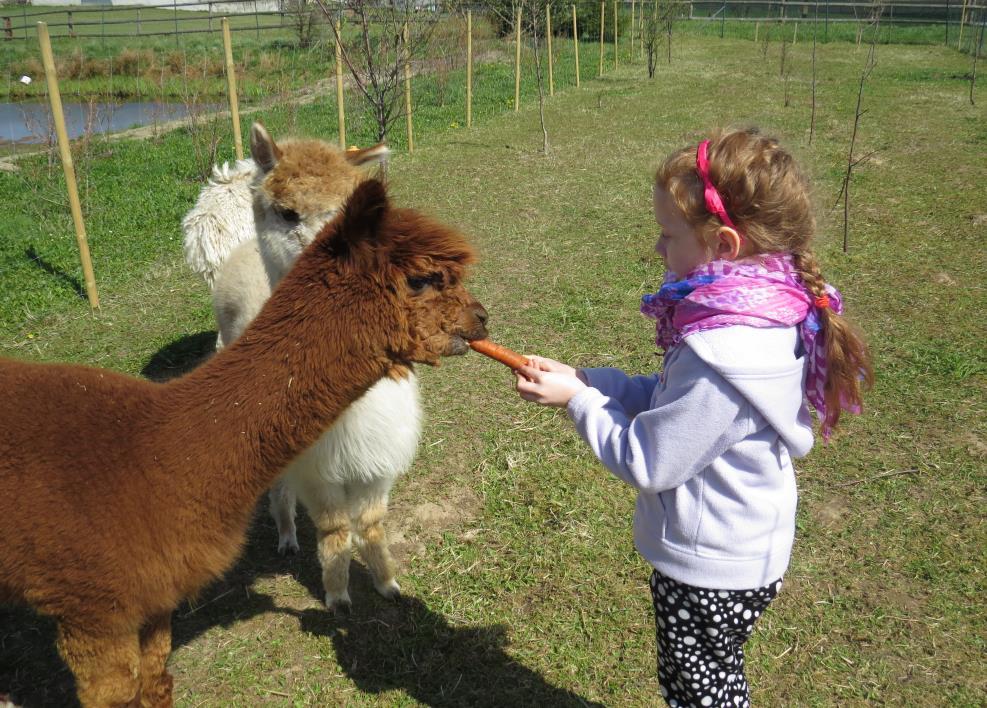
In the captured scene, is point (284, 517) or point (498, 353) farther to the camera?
point (284, 517)

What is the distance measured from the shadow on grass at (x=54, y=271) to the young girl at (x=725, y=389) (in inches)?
214

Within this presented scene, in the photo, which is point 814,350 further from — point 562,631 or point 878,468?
point 878,468

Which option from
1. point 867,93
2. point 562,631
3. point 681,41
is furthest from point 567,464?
point 681,41

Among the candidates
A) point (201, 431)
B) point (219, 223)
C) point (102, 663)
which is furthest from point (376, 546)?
point (219, 223)

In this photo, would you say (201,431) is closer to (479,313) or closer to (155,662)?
(479,313)

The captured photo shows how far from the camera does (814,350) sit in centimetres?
158

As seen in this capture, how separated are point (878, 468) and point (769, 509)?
2274 mm

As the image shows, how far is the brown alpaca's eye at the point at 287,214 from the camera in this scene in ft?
8.54

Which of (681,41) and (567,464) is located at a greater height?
(681,41)

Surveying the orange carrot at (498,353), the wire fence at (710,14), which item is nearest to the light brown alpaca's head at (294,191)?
the orange carrot at (498,353)

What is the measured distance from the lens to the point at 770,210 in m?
1.55

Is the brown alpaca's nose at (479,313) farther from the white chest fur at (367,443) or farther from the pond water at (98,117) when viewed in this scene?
the pond water at (98,117)

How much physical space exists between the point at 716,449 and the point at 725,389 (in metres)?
0.13

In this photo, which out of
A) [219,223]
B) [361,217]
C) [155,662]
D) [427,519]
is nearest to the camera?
[361,217]
